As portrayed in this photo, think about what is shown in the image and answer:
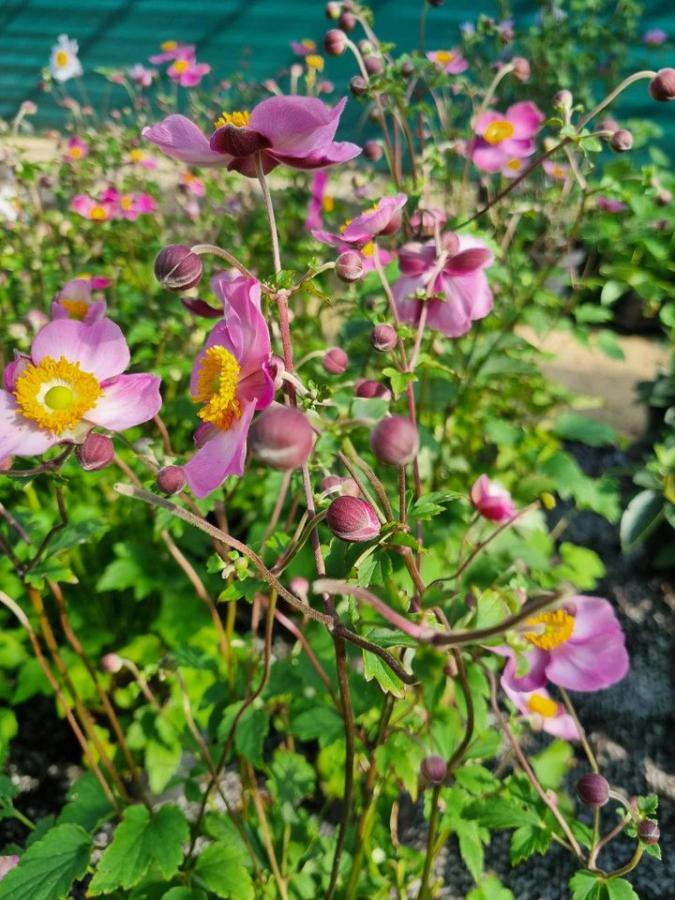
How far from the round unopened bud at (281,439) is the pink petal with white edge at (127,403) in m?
0.33

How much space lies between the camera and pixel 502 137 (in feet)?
5.25

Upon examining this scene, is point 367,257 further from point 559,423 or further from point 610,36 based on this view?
point 610,36

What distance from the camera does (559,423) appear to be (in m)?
2.05

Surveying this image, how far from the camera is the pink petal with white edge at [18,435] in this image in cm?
82

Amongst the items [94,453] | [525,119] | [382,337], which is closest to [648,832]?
[382,337]

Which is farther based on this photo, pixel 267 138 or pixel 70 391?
pixel 70 391

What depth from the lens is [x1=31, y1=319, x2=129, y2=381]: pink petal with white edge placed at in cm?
89

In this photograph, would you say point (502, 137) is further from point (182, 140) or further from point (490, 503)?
point (182, 140)

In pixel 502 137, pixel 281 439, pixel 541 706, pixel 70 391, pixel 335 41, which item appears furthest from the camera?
pixel 502 137

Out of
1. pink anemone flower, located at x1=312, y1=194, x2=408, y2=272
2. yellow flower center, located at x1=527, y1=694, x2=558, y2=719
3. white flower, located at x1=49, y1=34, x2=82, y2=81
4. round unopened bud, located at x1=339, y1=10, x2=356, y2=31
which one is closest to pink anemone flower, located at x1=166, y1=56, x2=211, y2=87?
white flower, located at x1=49, y1=34, x2=82, y2=81

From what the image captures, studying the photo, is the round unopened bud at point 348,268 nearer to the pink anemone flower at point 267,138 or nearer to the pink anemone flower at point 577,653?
the pink anemone flower at point 267,138

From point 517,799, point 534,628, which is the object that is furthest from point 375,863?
point 534,628

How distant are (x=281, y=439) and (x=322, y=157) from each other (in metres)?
0.37

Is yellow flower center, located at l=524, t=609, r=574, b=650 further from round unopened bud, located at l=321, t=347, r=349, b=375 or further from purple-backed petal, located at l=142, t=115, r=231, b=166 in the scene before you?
purple-backed petal, located at l=142, t=115, r=231, b=166
